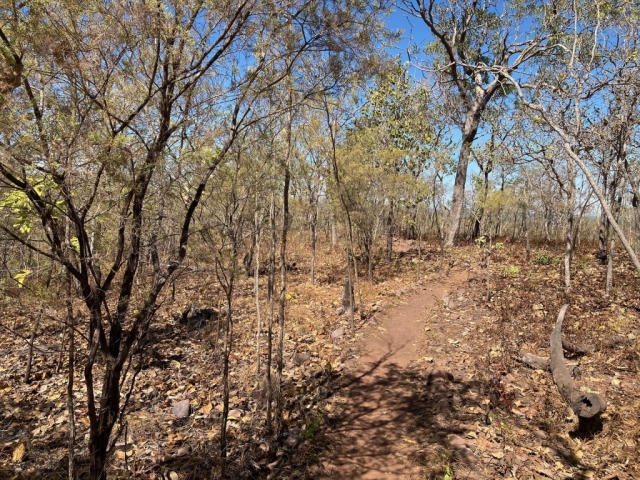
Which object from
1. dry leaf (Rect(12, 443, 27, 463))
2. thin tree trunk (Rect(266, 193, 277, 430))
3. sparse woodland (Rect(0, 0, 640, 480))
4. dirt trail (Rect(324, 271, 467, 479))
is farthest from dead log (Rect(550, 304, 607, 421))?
dry leaf (Rect(12, 443, 27, 463))

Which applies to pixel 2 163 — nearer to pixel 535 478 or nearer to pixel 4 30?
pixel 4 30

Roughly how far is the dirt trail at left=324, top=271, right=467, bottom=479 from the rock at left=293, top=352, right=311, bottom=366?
126 centimetres

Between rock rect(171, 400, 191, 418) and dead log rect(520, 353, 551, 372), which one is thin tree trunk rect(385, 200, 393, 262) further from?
rock rect(171, 400, 191, 418)

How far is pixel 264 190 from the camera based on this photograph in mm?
7223

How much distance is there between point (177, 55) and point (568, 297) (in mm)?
11779

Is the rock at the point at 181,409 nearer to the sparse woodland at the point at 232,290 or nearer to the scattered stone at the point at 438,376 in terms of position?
the sparse woodland at the point at 232,290

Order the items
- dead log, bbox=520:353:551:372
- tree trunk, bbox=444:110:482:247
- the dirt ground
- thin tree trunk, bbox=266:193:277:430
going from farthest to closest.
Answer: tree trunk, bbox=444:110:482:247
dead log, bbox=520:353:551:372
thin tree trunk, bbox=266:193:277:430
the dirt ground

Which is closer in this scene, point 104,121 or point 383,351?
point 104,121

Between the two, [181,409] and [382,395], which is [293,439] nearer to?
[382,395]

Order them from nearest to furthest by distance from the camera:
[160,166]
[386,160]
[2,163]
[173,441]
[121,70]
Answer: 1. [2,163]
2. [121,70]
3. [160,166]
4. [173,441]
5. [386,160]

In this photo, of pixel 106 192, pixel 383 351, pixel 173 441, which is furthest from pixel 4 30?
pixel 383 351

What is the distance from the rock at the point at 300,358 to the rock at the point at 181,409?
8.86 ft

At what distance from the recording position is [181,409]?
7359mm

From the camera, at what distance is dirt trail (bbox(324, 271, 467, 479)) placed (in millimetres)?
5152
